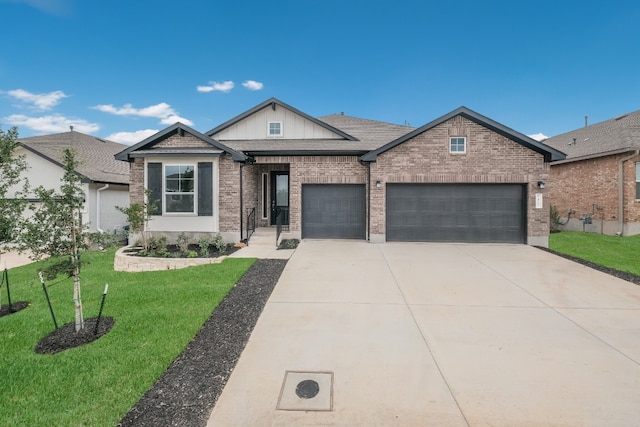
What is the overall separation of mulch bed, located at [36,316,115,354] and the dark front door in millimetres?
8819

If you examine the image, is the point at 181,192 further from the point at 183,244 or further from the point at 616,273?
the point at 616,273

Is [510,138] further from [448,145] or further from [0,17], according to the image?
[0,17]

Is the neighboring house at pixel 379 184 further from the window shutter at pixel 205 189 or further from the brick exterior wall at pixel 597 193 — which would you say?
the brick exterior wall at pixel 597 193

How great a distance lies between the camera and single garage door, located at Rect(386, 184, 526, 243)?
1081cm

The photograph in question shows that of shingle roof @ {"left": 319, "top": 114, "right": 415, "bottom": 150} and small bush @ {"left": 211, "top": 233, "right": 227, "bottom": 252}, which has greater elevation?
shingle roof @ {"left": 319, "top": 114, "right": 415, "bottom": 150}

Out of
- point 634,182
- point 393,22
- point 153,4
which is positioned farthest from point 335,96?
point 634,182

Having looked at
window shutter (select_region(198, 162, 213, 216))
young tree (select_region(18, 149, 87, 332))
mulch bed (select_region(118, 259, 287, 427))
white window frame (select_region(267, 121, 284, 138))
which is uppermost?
white window frame (select_region(267, 121, 284, 138))

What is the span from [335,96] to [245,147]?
15.0m

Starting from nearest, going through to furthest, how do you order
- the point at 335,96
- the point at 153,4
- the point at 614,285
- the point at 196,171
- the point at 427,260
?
the point at 614,285
the point at 427,260
the point at 196,171
the point at 153,4
the point at 335,96

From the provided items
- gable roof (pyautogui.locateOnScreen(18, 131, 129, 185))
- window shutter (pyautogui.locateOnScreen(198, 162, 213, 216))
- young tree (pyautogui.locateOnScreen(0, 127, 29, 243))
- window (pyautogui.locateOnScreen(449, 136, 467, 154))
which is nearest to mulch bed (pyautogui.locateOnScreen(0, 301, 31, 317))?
young tree (pyautogui.locateOnScreen(0, 127, 29, 243))

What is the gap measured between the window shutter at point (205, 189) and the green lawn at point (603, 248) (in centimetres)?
1246

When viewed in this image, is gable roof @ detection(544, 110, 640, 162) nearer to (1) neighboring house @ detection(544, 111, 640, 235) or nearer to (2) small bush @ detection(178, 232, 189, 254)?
(1) neighboring house @ detection(544, 111, 640, 235)

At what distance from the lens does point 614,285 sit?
6.32 metres

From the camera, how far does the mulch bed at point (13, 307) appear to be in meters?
5.50
